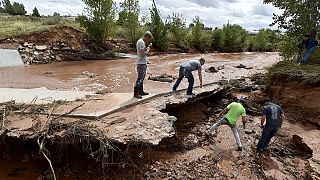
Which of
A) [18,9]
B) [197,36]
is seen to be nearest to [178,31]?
[197,36]

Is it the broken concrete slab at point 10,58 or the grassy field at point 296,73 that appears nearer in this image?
the grassy field at point 296,73

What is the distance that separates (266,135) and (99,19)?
20315 mm

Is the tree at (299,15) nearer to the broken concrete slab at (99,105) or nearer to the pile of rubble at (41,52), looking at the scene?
the broken concrete slab at (99,105)

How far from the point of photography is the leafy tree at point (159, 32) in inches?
1192

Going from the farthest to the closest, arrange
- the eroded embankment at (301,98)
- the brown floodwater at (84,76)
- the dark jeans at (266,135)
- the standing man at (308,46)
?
the brown floodwater at (84,76), the standing man at (308,46), the eroded embankment at (301,98), the dark jeans at (266,135)

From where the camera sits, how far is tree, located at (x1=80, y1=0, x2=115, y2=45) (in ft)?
84.4

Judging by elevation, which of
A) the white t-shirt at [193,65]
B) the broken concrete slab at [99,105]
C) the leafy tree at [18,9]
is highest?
the leafy tree at [18,9]

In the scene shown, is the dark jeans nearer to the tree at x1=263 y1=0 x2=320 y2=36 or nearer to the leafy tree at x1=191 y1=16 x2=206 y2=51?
the tree at x1=263 y1=0 x2=320 y2=36

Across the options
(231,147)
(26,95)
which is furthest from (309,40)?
(26,95)

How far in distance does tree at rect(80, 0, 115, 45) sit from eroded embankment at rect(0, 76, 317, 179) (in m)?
18.2

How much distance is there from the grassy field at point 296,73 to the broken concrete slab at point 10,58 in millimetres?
15346

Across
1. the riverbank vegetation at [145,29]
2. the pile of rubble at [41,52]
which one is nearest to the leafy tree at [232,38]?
the riverbank vegetation at [145,29]

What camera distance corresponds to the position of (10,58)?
20.2 meters

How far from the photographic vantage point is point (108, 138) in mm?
6535
